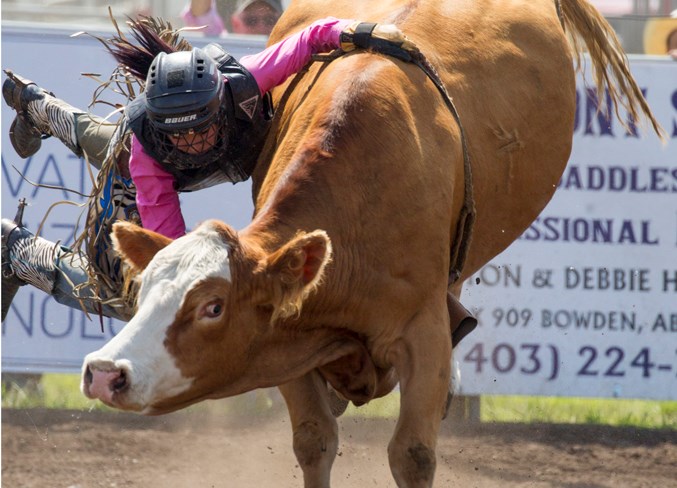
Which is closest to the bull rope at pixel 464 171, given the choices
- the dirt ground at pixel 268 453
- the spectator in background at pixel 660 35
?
the dirt ground at pixel 268 453

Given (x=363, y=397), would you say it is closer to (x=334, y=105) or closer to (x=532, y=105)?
(x=334, y=105)

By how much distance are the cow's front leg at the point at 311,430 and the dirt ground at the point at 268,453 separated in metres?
1.59

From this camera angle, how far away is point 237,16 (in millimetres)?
6820

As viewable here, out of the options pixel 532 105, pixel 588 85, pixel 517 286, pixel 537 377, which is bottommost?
pixel 537 377

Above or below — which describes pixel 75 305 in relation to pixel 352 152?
below

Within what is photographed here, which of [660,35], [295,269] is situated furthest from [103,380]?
[660,35]

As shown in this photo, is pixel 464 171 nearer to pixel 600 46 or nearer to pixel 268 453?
pixel 600 46

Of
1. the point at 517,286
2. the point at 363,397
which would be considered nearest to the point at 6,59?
the point at 517,286

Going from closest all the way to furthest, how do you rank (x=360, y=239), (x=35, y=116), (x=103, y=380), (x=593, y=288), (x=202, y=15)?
A: 1. (x=103, y=380)
2. (x=360, y=239)
3. (x=35, y=116)
4. (x=593, y=288)
5. (x=202, y=15)

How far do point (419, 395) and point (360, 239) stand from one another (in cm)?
52

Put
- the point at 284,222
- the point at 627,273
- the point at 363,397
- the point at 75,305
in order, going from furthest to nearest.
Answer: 1. the point at 627,273
2. the point at 75,305
3. the point at 363,397
4. the point at 284,222

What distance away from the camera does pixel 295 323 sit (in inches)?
143

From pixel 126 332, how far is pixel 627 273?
3.89 meters

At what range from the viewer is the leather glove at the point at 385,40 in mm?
3949
